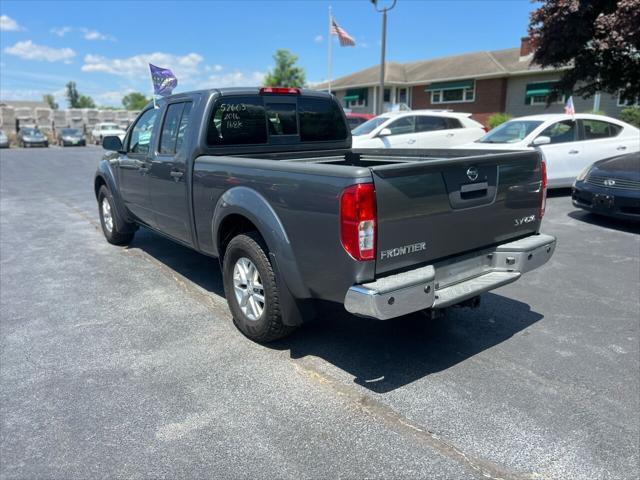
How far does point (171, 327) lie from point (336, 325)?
1.41 meters

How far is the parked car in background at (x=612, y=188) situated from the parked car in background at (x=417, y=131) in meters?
5.37

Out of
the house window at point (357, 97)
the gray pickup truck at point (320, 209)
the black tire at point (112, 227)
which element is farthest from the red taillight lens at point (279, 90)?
the house window at point (357, 97)

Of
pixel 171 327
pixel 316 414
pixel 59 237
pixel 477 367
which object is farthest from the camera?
pixel 59 237

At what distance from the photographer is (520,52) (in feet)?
94.4

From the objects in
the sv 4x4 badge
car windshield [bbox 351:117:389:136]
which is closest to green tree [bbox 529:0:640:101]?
car windshield [bbox 351:117:389:136]

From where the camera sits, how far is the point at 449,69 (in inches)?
1259

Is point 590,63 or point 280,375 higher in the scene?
point 590,63

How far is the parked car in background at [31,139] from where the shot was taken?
3553 cm

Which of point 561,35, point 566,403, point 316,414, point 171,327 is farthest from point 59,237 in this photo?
point 561,35

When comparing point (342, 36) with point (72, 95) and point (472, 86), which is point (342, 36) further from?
point (72, 95)

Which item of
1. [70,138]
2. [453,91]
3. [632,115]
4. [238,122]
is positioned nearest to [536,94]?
[453,91]

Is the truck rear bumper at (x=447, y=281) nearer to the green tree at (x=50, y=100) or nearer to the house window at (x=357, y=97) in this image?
the house window at (x=357, y=97)

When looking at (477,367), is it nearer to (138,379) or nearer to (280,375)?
(280,375)

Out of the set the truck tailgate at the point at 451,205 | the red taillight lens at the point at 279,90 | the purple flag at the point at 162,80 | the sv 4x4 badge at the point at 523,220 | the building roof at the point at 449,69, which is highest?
the building roof at the point at 449,69
